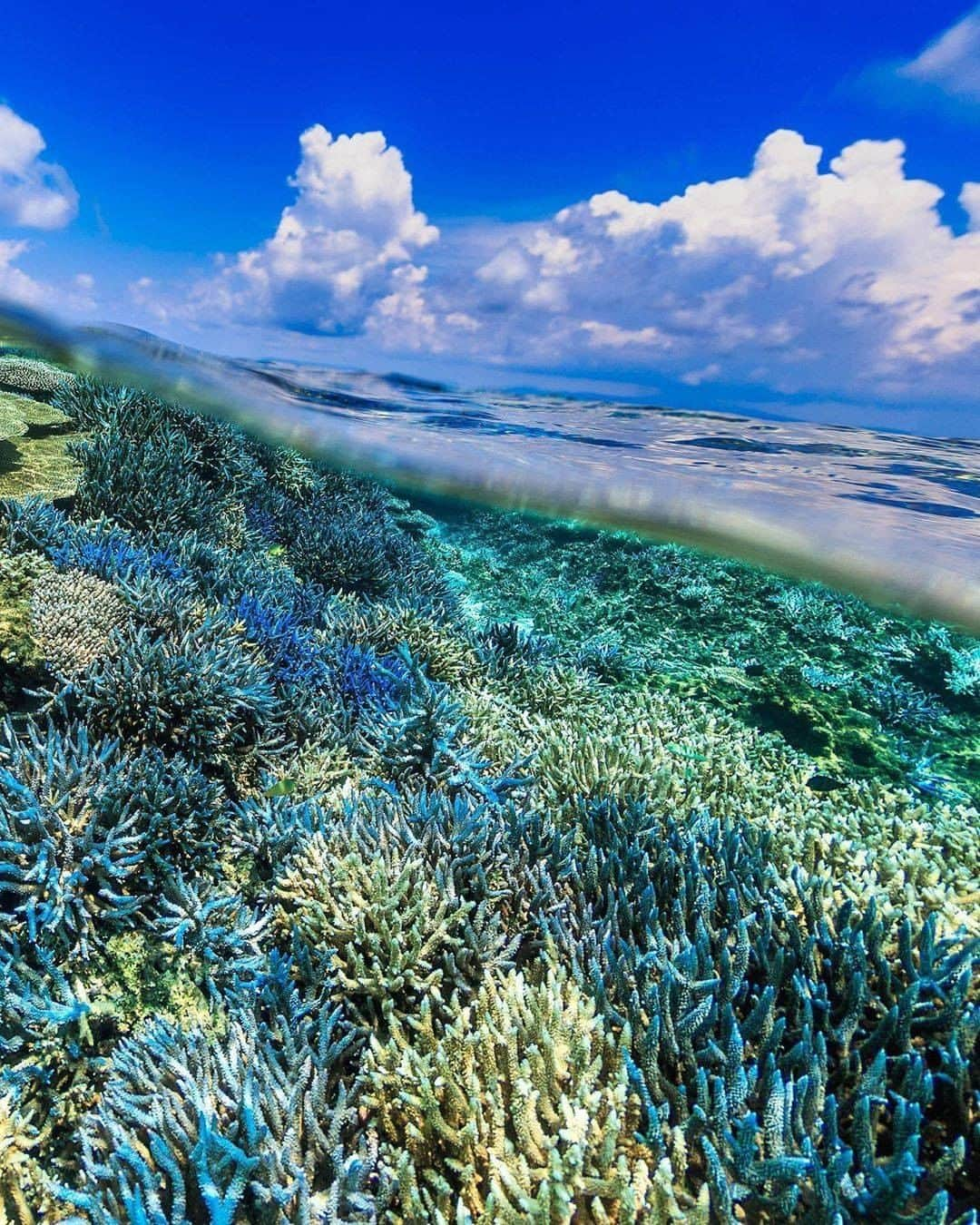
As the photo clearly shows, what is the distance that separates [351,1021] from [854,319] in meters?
9.38

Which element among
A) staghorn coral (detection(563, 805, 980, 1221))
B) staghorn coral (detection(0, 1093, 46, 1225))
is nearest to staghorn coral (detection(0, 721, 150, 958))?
staghorn coral (detection(0, 1093, 46, 1225))

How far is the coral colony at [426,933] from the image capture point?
2092mm

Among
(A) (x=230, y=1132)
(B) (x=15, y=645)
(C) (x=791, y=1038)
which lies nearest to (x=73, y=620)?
(B) (x=15, y=645)

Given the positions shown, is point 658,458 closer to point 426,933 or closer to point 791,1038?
point 426,933

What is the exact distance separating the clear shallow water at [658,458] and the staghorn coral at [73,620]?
785cm

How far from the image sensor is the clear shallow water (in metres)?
9.30

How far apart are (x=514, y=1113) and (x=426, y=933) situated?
105cm

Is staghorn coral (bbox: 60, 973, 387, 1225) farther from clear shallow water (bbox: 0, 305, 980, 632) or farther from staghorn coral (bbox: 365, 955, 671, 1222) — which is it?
clear shallow water (bbox: 0, 305, 980, 632)

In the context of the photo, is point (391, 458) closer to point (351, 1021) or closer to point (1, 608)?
point (1, 608)

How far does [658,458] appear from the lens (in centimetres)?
1118

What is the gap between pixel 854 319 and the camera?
801cm

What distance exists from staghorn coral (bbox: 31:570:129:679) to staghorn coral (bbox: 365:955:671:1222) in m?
3.62

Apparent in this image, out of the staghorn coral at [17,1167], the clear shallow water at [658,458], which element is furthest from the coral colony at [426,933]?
the clear shallow water at [658,458]

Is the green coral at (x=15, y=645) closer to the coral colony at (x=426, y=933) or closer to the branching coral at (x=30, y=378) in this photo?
the coral colony at (x=426, y=933)
